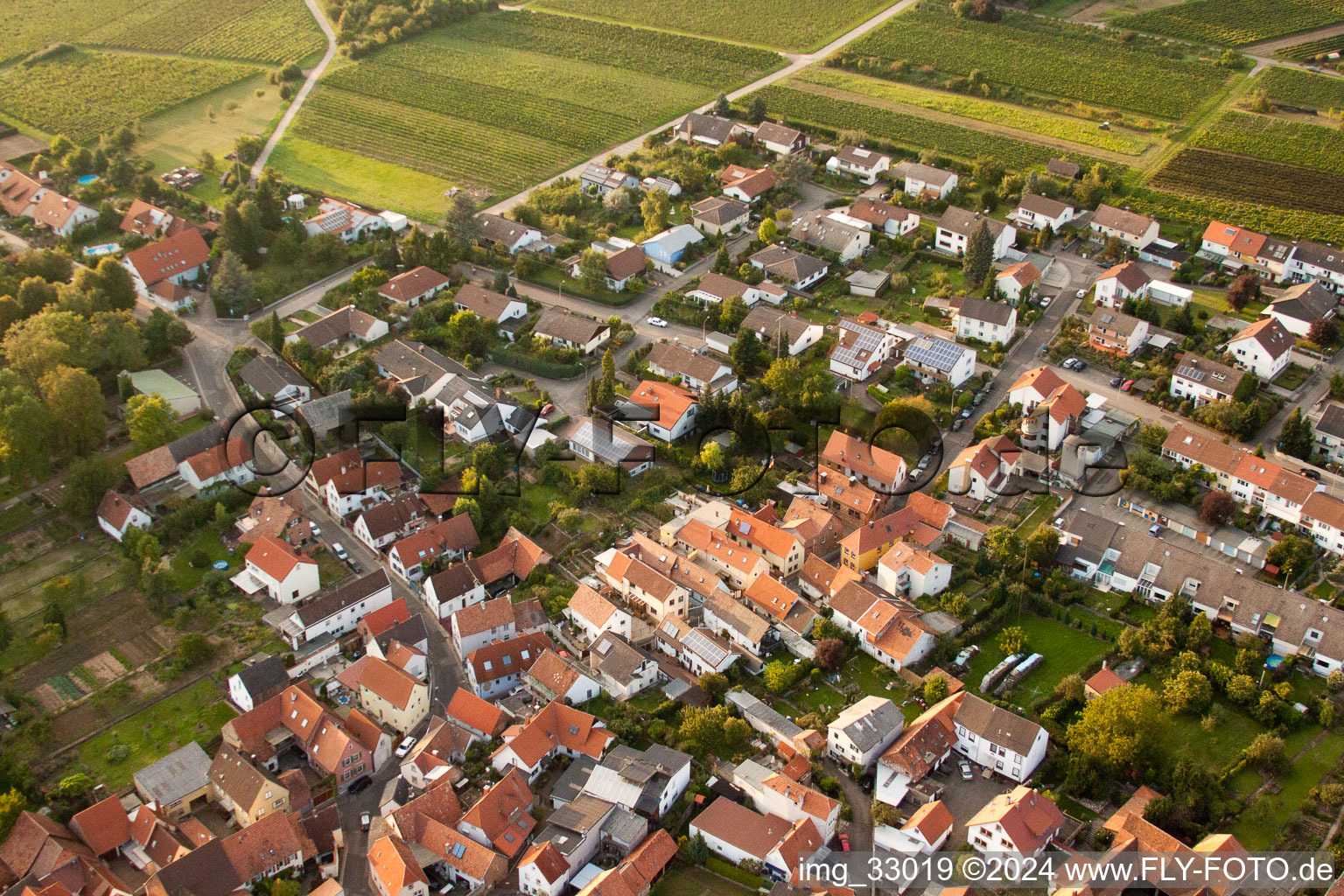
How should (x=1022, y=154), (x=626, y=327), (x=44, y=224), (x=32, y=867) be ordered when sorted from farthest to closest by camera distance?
(x=1022, y=154) → (x=44, y=224) → (x=626, y=327) → (x=32, y=867)

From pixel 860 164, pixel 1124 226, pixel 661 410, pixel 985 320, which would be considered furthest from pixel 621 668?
pixel 860 164

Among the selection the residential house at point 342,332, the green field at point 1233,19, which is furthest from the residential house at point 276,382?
the green field at point 1233,19

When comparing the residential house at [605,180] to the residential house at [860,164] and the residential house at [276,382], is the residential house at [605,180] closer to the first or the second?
the residential house at [860,164]

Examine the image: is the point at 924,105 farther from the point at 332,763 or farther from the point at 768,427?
the point at 332,763

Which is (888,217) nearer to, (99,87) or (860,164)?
(860,164)

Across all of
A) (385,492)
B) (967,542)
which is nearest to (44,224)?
(385,492)

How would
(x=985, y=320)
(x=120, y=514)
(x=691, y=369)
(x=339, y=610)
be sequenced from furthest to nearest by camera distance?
(x=985, y=320), (x=691, y=369), (x=120, y=514), (x=339, y=610)
